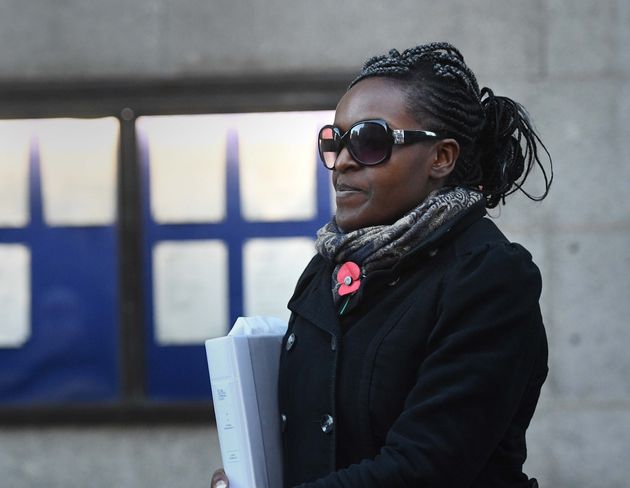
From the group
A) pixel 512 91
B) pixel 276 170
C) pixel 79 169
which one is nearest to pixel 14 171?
pixel 79 169

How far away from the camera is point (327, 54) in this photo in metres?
5.25

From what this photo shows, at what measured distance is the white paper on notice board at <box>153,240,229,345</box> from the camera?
5.37 m

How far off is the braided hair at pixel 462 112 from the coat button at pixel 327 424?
558 millimetres

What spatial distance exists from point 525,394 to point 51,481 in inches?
157

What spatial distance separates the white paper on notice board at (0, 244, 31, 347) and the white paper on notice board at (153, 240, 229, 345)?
2.35 feet

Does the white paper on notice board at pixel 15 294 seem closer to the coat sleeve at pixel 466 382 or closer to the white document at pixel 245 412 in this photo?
the white document at pixel 245 412

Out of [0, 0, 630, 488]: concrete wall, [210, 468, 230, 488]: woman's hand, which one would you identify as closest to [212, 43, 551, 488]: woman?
[210, 468, 230, 488]: woman's hand

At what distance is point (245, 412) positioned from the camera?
6.98 feet

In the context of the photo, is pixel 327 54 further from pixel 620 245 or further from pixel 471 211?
pixel 471 211

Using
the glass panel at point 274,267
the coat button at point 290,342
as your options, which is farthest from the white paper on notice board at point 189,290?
the coat button at point 290,342

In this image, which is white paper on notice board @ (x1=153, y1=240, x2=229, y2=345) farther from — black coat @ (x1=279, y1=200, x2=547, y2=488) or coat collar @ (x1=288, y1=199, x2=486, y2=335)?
black coat @ (x1=279, y1=200, x2=547, y2=488)

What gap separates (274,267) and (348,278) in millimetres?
3300

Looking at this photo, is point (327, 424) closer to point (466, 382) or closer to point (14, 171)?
point (466, 382)

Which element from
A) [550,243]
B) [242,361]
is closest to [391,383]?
[242,361]
